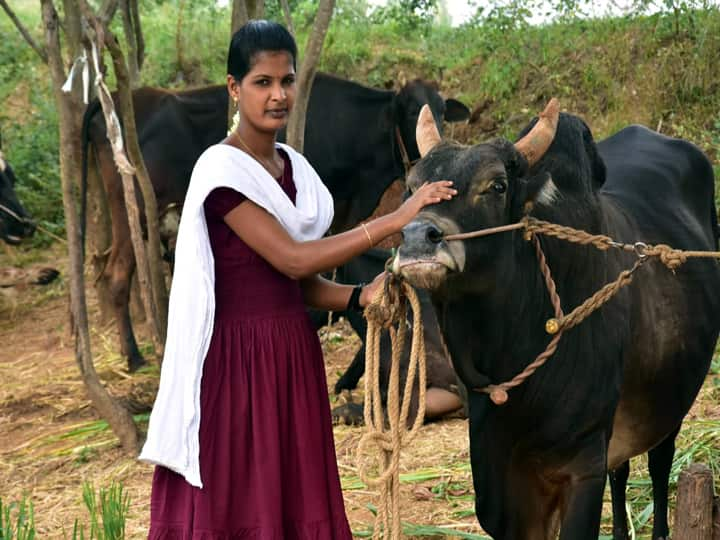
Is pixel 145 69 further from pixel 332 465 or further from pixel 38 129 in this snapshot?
pixel 332 465

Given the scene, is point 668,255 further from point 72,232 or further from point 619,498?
point 72,232

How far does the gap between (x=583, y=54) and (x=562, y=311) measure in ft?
22.9

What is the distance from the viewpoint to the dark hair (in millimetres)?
2598

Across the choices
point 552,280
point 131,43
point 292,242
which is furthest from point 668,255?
point 131,43

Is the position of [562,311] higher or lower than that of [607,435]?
higher

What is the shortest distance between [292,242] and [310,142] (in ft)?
16.5

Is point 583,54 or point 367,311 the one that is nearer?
point 367,311

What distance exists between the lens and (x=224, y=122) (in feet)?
23.9

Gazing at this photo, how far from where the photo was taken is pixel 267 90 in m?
2.62

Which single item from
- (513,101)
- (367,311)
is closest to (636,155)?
(367,311)

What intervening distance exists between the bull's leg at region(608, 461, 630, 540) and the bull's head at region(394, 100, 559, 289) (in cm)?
157

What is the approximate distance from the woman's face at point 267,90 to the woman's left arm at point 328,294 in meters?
0.50

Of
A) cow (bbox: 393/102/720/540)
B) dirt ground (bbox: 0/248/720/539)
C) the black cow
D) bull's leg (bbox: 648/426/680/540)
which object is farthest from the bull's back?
the black cow

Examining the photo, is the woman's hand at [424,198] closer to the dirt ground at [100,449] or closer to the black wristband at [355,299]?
the black wristband at [355,299]
